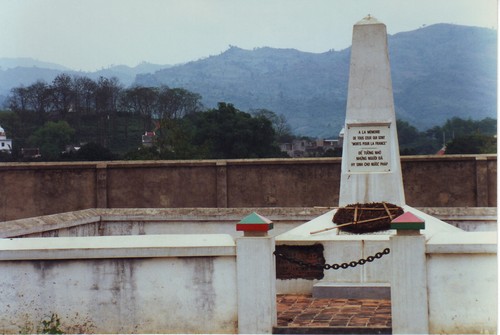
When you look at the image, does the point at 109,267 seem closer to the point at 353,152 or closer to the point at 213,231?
the point at 353,152

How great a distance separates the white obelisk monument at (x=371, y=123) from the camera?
549 inches

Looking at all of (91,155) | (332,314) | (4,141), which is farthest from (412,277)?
(4,141)

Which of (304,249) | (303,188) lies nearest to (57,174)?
(303,188)

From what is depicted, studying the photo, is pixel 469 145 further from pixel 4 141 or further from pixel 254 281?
pixel 254 281

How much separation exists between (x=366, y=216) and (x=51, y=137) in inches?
3686

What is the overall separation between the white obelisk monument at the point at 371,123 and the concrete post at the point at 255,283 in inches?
221

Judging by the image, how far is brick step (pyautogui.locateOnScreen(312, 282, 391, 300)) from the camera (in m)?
11.1

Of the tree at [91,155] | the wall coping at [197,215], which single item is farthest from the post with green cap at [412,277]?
the tree at [91,155]

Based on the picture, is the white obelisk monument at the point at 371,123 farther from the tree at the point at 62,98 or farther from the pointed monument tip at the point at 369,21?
the tree at the point at 62,98

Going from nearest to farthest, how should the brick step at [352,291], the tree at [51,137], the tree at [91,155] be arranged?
the brick step at [352,291]
the tree at [91,155]
the tree at [51,137]

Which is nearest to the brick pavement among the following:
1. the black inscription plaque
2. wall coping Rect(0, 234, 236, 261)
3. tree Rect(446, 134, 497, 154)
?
the black inscription plaque

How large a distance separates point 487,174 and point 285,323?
15.9 metres

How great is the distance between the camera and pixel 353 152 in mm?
14039

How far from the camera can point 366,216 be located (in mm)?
12812
